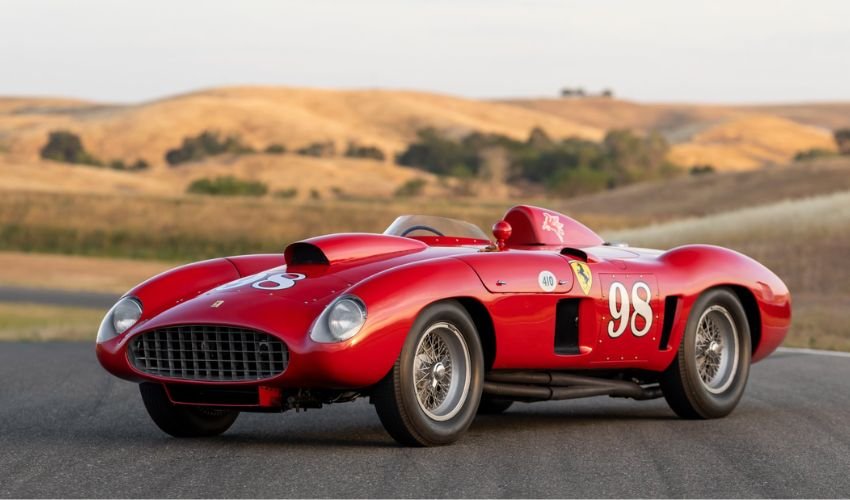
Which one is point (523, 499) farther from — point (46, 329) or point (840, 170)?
point (840, 170)

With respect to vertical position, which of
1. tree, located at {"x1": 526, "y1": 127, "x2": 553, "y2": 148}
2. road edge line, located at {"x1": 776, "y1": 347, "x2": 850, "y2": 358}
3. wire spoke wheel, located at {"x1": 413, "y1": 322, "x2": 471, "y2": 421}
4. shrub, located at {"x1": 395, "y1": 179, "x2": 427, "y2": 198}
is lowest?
shrub, located at {"x1": 395, "y1": 179, "x2": 427, "y2": 198}

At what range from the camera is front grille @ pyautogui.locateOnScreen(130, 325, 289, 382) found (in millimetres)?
7508

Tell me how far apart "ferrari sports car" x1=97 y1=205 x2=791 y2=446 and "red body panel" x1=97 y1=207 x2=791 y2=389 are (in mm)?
10

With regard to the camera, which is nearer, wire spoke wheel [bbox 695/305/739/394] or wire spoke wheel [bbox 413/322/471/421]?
wire spoke wheel [bbox 413/322/471/421]

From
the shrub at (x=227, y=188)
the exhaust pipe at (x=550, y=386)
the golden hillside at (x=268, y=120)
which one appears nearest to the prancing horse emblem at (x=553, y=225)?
the exhaust pipe at (x=550, y=386)

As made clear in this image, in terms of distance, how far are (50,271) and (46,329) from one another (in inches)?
857

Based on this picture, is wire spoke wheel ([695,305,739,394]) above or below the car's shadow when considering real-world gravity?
above

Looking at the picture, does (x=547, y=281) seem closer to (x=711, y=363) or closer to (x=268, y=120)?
(x=711, y=363)

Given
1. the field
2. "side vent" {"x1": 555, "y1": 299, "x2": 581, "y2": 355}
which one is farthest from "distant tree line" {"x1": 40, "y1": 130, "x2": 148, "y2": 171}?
"side vent" {"x1": 555, "y1": 299, "x2": 581, "y2": 355}

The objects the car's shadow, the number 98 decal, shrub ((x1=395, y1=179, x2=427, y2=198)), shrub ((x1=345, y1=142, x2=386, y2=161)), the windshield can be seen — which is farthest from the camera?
shrub ((x1=345, y1=142, x2=386, y2=161))

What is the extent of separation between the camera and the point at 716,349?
9.49 metres

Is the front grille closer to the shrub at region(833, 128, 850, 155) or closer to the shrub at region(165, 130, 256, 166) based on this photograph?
the shrub at region(833, 128, 850, 155)

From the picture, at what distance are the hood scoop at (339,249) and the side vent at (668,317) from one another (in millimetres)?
1745

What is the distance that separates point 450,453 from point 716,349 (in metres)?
2.73
